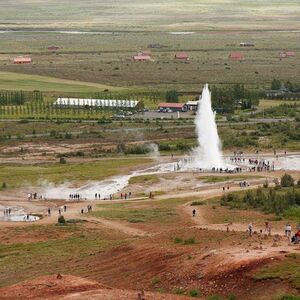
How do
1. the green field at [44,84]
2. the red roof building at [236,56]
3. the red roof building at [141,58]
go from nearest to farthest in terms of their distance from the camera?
A: the green field at [44,84]
the red roof building at [141,58]
the red roof building at [236,56]

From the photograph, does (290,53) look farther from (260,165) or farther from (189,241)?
(189,241)

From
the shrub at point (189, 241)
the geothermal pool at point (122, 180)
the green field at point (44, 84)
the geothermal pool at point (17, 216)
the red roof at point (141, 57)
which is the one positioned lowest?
the shrub at point (189, 241)

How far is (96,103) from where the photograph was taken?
330 ft

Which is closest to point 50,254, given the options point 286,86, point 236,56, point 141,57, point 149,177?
point 149,177

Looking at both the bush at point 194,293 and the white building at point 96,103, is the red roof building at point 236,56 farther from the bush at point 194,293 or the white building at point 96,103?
the bush at point 194,293

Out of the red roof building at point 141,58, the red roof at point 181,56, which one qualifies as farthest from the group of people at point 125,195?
the red roof at point 181,56

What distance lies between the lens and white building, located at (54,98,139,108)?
98.6m

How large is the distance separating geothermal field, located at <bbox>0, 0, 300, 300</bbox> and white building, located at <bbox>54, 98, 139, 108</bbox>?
22 centimetres

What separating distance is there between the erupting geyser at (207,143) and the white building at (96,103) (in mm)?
26052

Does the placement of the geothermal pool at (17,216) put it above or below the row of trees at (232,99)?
below

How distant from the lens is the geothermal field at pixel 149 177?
27.8 meters

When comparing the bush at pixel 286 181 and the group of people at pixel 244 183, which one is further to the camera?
the group of people at pixel 244 183

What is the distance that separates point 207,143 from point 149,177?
32.0ft

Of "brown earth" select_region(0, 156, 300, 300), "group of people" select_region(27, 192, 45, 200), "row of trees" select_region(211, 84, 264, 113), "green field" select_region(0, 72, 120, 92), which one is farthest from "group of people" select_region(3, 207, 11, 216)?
"green field" select_region(0, 72, 120, 92)
